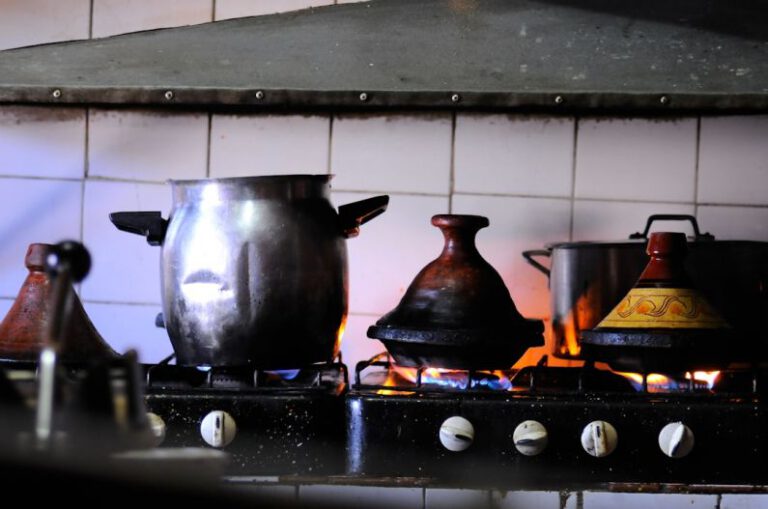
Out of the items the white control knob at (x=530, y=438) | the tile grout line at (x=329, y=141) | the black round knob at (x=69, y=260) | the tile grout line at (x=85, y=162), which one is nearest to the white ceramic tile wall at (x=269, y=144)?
the tile grout line at (x=329, y=141)

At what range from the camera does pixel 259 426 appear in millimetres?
1155

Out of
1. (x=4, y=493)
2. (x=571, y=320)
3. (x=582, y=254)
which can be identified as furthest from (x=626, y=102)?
(x=4, y=493)

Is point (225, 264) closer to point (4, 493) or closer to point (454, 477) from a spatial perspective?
point (454, 477)

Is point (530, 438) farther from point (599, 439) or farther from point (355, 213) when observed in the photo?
point (355, 213)

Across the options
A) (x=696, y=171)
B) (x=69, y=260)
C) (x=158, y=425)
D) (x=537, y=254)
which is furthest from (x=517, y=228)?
(x=69, y=260)

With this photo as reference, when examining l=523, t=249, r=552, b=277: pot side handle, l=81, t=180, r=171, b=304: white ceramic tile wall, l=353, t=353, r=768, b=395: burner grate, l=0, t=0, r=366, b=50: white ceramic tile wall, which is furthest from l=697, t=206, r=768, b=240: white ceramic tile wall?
l=81, t=180, r=171, b=304: white ceramic tile wall

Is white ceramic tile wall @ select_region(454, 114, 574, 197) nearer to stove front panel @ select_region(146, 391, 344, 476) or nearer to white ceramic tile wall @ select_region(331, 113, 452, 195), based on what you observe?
white ceramic tile wall @ select_region(331, 113, 452, 195)

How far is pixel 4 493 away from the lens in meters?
0.28

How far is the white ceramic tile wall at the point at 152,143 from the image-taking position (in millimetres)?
1700

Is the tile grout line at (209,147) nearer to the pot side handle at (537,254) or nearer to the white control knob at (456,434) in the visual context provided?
the pot side handle at (537,254)

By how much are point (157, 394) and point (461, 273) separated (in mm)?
421

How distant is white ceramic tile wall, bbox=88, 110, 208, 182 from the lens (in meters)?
1.70

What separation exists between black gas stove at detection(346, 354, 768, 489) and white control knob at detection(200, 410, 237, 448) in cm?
14

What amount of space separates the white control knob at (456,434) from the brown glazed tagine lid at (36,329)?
478 millimetres
